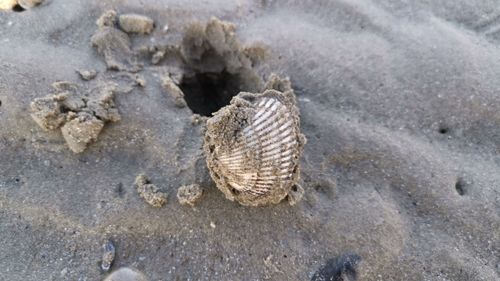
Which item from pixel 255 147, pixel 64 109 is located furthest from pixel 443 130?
pixel 64 109

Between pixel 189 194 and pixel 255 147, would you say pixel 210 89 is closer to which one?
pixel 189 194

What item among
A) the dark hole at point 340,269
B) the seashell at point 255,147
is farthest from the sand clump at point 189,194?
the dark hole at point 340,269

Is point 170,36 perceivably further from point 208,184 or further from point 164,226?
point 164,226

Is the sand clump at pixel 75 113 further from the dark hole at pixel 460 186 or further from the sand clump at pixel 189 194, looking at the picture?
the dark hole at pixel 460 186

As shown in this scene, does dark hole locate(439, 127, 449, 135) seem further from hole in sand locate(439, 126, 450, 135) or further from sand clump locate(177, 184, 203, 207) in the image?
sand clump locate(177, 184, 203, 207)

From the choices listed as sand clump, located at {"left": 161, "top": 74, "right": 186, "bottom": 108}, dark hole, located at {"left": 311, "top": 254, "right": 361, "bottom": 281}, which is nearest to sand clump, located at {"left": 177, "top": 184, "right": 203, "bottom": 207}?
sand clump, located at {"left": 161, "top": 74, "right": 186, "bottom": 108}

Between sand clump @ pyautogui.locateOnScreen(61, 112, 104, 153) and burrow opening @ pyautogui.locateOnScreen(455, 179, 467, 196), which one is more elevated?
burrow opening @ pyautogui.locateOnScreen(455, 179, 467, 196)
